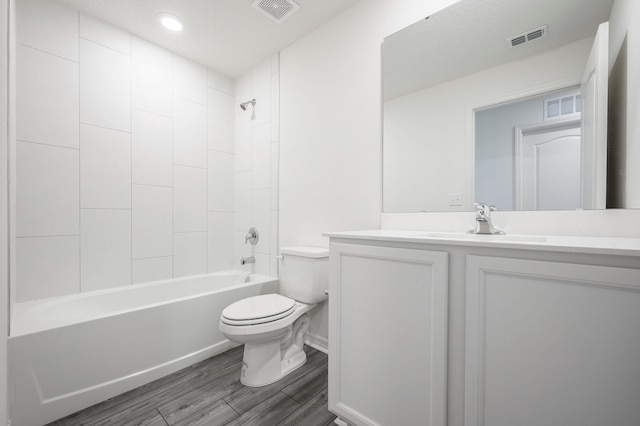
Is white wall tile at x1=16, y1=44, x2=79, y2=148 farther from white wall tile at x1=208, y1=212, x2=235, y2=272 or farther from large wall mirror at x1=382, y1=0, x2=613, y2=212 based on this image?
large wall mirror at x1=382, y1=0, x2=613, y2=212

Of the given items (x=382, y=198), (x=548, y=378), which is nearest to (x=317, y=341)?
(x=382, y=198)

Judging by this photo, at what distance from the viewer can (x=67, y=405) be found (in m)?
1.35

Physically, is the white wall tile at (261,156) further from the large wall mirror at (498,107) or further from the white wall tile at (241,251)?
the large wall mirror at (498,107)

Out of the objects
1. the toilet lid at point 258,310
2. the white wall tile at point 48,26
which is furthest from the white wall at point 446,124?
the white wall tile at point 48,26

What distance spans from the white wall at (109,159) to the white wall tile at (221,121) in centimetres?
1

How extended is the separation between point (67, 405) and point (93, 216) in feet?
3.90

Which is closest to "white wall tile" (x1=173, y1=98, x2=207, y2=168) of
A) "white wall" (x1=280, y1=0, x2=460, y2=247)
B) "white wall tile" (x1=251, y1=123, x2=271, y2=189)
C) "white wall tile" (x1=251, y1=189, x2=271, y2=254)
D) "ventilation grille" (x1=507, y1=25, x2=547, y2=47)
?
"white wall tile" (x1=251, y1=123, x2=271, y2=189)

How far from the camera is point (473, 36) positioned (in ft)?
4.51

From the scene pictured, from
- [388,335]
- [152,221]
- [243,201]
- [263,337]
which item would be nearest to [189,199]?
[152,221]

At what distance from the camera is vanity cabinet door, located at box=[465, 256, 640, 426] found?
0.66m

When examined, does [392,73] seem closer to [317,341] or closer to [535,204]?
[535,204]

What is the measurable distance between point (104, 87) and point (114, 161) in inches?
21.7

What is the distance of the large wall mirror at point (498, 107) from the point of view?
109 cm

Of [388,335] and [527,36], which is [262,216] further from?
[527,36]
